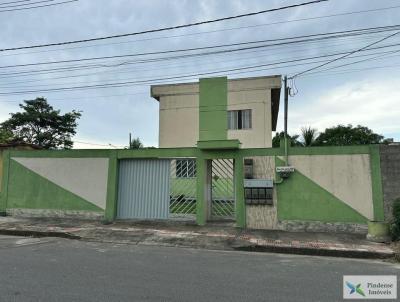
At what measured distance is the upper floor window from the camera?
2033cm

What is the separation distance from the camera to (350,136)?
3956 cm

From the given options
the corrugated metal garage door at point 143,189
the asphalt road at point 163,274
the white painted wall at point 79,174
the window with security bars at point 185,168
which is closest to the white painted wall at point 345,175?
the asphalt road at point 163,274

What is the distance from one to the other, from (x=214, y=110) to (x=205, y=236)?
5.12 metres

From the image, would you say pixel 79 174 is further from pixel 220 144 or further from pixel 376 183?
pixel 376 183

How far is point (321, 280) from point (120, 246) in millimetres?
5098

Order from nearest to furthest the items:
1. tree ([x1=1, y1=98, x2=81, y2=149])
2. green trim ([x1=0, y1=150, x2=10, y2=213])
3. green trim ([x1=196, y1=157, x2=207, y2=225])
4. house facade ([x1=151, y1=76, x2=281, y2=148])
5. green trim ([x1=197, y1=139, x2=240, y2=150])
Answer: green trim ([x1=197, y1=139, x2=240, y2=150]) < green trim ([x1=196, y1=157, x2=207, y2=225]) < green trim ([x1=0, y1=150, x2=10, y2=213]) < house facade ([x1=151, y1=76, x2=281, y2=148]) < tree ([x1=1, y1=98, x2=81, y2=149])

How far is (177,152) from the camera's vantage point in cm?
1170

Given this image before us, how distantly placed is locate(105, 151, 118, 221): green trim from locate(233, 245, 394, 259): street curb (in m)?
5.44

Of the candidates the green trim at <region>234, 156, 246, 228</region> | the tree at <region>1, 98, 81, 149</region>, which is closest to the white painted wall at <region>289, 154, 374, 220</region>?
the green trim at <region>234, 156, 246, 228</region>

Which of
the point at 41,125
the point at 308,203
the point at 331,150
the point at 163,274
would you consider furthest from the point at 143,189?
the point at 41,125

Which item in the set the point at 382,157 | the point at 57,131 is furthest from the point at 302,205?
the point at 57,131

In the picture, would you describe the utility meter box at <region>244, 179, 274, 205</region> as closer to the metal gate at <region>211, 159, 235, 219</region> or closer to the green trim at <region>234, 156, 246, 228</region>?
the green trim at <region>234, 156, 246, 228</region>

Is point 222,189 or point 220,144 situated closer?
point 220,144

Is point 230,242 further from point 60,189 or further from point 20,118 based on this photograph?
point 20,118
